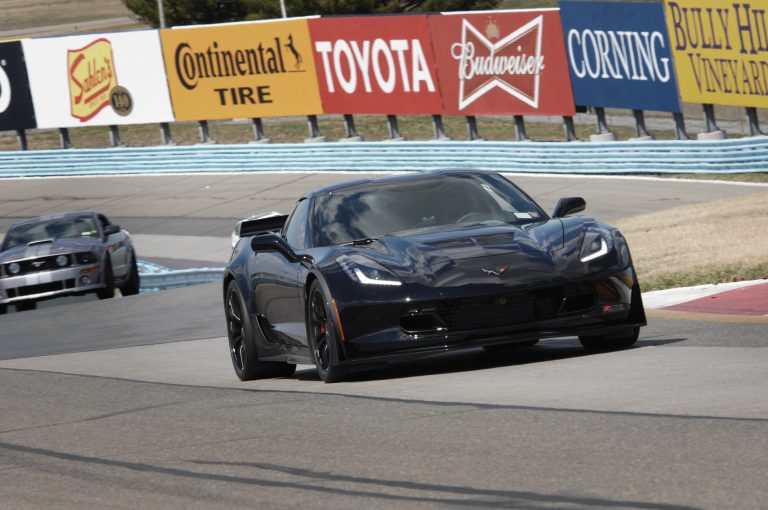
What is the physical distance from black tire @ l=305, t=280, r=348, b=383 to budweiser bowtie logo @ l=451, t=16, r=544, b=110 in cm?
1956

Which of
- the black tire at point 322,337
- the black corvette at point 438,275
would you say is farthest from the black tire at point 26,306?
the black tire at point 322,337

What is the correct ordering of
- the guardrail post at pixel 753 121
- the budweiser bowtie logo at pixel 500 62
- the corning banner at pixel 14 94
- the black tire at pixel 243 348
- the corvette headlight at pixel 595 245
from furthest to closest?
1. the corning banner at pixel 14 94
2. the budweiser bowtie logo at pixel 500 62
3. the guardrail post at pixel 753 121
4. the black tire at pixel 243 348
5. the corvette headlight at pixel 595 245

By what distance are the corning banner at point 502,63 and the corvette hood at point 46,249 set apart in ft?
34.3

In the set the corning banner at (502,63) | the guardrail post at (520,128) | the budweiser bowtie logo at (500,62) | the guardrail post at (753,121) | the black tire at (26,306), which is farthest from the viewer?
the guardrail post at (520,128)

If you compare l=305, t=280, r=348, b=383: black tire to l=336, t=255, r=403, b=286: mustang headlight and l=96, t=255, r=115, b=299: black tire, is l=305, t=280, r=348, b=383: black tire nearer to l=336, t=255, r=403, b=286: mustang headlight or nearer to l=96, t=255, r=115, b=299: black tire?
l=336, t=255, r=403, b=286: mustang headlight

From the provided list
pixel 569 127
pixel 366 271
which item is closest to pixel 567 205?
pixel 366 271

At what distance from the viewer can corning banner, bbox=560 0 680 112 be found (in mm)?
26109

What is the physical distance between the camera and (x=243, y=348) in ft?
36.3

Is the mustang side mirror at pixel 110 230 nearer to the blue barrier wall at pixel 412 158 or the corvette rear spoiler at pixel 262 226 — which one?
the blue barrier wall at pixel 412 158

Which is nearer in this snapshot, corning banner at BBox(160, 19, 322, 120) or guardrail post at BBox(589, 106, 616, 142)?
guardrail post at BBox(589, 106, 616, 142)

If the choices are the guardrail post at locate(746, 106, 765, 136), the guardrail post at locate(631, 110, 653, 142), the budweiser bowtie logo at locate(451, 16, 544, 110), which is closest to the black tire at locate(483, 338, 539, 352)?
the guardrail post at locate(746, 106, 765, 136)

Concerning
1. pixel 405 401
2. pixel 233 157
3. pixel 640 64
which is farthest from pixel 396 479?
pixel 233 157

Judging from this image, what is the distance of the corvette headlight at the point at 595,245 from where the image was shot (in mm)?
9242

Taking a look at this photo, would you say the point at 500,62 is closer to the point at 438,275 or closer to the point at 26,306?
the point at 26,306
